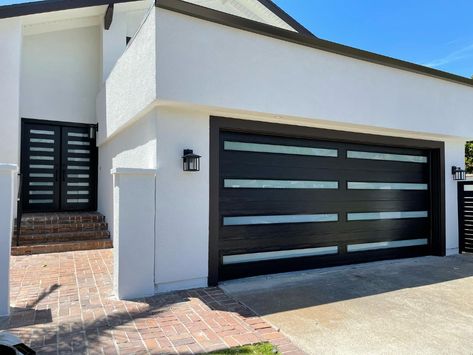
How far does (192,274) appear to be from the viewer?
18.6 ft

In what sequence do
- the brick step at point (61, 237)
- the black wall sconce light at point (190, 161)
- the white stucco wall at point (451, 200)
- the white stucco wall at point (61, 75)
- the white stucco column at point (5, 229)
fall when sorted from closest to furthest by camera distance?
the white stucco column at point (5, 229)
the black wall sconce light at point (190, 161)
the brick step at point (61, 237)
the white stucco wall at point (451, 200)
the white stucco wall at point (61, 75)

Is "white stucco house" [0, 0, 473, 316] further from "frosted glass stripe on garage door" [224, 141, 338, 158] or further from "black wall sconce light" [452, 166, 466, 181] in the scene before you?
"black wall sconce light" [452, 166, 466, 181]

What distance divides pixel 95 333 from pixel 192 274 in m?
1.95

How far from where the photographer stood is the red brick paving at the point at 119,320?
3684 millimetres

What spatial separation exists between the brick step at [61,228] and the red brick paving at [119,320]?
242 cm

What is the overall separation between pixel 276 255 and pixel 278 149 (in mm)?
Answer: 2070

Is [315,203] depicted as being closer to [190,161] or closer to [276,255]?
[276,255]

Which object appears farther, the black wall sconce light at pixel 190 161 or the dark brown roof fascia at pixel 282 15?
the dark brown roof fascia at pixel 282 15

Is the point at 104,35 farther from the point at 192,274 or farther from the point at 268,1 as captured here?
the point at 192,274

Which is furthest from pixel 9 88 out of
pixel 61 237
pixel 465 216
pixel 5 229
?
pixel 465 216

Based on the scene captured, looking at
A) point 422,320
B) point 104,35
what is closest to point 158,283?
point 422,320

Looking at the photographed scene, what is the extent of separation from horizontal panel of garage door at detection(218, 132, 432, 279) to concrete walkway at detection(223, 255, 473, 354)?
1.54ft

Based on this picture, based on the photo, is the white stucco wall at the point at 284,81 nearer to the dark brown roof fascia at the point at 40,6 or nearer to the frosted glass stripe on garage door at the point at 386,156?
the frosted glass stripe on garage door at the point at 386,156

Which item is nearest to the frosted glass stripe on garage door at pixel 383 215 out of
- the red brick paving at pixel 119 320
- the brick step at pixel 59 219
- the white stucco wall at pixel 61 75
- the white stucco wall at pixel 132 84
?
the red brick paving at pixel 119 320
